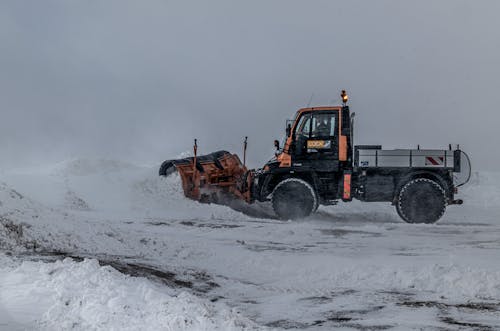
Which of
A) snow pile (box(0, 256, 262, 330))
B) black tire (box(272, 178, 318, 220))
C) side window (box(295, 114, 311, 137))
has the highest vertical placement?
side window (box(295, 114, 311, 137))

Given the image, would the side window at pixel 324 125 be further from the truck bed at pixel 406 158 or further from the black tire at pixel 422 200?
the black tire at pixel 422 200

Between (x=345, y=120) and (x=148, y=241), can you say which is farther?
(x=345, y=120)

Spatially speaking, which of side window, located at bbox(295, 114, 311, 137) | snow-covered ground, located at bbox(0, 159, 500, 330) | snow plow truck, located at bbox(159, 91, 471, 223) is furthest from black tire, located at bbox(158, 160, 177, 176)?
side window, located at bbox(295, 114, 311, 137)

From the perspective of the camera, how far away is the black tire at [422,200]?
47.0 feet

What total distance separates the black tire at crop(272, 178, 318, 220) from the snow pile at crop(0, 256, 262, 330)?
8816mm

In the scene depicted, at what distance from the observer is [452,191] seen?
47.7 feet

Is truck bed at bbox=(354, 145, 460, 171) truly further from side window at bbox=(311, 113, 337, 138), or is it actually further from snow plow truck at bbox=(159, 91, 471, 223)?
side window at bbox=(311, 113, 337, 138)

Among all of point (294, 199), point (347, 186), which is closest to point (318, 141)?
point (347, 186)

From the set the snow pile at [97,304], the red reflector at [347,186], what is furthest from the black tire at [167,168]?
the snow pile at [97,304]

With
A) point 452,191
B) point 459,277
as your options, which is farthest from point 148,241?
point 452,191

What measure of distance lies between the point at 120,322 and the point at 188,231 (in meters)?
7.58

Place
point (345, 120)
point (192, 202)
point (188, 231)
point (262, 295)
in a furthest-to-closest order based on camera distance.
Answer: point (192, 202) → point (345, 120) → point (188, 231) → point (262, 295)

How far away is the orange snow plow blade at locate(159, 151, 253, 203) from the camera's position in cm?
1728

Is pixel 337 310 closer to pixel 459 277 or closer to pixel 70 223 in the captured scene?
pixel 459 277
